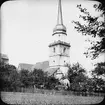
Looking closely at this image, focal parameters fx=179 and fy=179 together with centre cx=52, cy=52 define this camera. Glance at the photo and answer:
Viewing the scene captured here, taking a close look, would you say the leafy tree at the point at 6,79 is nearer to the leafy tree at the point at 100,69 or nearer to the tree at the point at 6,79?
the tree at the point at 6,79

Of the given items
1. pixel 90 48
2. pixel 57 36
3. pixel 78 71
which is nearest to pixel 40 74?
pixel 78 71

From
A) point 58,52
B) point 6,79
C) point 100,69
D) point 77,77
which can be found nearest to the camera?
point 100,69

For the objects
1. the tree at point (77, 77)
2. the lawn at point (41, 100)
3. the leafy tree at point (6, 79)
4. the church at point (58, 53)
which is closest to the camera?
the lawn at point (41, 100)

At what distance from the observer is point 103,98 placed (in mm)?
2215

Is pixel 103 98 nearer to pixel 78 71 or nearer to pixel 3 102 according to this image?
pixel 3 102

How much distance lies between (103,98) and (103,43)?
0.72 meters

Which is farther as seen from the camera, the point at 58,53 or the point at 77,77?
the point at 58,53

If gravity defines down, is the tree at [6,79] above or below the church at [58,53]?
below

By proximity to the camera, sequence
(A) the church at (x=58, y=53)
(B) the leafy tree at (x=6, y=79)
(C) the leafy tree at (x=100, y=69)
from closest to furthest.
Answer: (C) the leafy tree at (x=100, y=69)
(B) the leafy tree at (x=6, y=79)
(A) the church at (x=58, y=53)

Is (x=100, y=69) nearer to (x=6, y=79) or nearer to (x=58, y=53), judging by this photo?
(x=6, y=79)

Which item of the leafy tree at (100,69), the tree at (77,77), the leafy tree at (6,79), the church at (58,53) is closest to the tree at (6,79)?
the leafy tree at (6,79)

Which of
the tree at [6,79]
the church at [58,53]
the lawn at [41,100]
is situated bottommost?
the lawn at [41,100]

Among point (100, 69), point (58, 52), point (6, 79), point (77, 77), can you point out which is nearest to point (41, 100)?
point (100, 69)

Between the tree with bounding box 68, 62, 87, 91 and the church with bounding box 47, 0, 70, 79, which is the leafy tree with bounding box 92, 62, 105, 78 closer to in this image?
the tree with bounding box 68, 62, 87, 91
